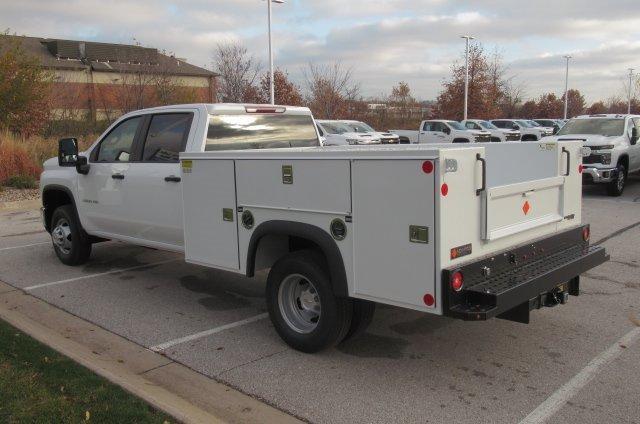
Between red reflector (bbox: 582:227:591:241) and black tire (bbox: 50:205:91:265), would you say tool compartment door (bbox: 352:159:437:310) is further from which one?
black tire (bbox: 50:205:91:265)

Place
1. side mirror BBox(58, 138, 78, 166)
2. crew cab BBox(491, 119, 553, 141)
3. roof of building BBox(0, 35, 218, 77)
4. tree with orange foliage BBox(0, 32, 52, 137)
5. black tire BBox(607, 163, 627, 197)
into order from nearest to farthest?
side mirror BBox(58, 138, 78, 166), black tire BBox(607, 163, 627, 197), tree with orange foliage BBox(0, 32, 52, 137), crew cab BBox(491, 119, 553, 141), roof of building BBox(0, 35, 218, 77)

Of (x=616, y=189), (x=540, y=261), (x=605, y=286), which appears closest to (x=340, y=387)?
(x=540, y=261)

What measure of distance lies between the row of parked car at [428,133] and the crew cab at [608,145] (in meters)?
8.22

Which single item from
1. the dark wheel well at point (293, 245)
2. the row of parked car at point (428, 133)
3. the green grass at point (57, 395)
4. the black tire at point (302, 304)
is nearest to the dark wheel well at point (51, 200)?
the green grass at point (57, 395)

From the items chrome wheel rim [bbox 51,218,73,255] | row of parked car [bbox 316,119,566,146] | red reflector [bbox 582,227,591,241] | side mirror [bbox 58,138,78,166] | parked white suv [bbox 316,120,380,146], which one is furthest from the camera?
row of parked car [bbox 316,119,566,146]

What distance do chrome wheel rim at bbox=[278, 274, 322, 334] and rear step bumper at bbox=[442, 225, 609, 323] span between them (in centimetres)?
138

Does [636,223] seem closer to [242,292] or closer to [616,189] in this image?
[616,189]

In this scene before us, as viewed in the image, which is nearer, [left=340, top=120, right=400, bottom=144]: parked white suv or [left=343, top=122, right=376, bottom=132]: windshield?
[left=340, top=120, right=400, bottom=144]: parked white suv

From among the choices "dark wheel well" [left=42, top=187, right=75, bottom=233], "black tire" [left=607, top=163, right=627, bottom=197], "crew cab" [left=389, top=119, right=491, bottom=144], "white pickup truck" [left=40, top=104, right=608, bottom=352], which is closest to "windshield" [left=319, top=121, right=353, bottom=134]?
"crew cab" [left=389, top=119, right=491, bottom=144]

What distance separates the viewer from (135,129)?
661 cm

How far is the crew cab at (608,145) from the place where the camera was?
14125 mm

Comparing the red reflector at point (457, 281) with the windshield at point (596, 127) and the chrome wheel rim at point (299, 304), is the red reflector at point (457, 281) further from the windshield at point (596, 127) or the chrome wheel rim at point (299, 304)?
the windshield at point (596, 127)

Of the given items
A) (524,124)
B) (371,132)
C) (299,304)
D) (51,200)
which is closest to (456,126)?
(371,132)

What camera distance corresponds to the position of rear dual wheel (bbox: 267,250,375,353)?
Answer: 4398mm
